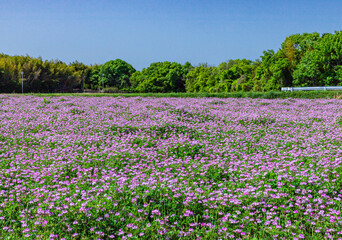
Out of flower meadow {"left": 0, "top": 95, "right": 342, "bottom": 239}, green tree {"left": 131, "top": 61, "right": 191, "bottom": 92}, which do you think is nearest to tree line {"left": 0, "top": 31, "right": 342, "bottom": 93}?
green tree {"left": 131, "top": 61, "right": 191, "bottom": 92}

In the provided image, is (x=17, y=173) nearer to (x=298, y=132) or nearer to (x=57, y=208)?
(x=57, y=208)

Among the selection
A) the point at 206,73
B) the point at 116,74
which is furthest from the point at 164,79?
the point at 116,74

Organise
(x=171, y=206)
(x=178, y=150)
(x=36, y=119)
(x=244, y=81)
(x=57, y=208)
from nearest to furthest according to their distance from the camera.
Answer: (x=57, y=208), (x=171, y=206), (x=178, y=150), (x=36, y=119), (x=244, y=81)

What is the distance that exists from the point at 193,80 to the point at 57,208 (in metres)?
83.0

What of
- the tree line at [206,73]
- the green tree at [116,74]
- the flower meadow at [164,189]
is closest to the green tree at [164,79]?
the tree line at [206,73]

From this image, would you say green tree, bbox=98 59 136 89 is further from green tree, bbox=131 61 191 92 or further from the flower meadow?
the flower meadow

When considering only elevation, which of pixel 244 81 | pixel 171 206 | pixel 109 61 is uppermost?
pixel 109 61

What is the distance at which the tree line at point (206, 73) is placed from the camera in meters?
50.7

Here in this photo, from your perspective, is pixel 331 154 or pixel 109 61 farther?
pixel 109 61

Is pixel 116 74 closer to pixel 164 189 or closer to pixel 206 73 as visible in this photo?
pixel 206 73

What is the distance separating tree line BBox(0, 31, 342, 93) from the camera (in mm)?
50719

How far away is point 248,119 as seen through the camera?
13.9m

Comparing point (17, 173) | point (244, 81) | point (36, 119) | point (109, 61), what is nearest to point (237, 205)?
point (17, 173)

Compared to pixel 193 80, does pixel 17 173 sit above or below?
below
